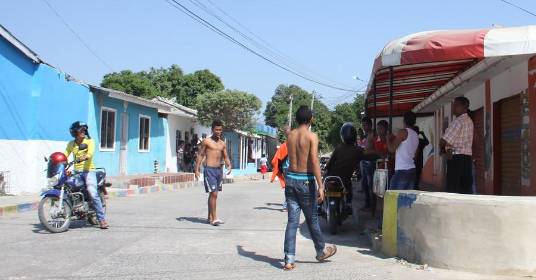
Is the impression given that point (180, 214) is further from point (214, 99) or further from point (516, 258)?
point (214, 99)

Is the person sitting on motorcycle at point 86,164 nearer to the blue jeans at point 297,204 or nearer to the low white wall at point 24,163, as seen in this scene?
the blue jeans at point 297,204

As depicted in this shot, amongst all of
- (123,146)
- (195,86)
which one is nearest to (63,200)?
(123,146)

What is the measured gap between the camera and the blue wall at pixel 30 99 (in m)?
13.8

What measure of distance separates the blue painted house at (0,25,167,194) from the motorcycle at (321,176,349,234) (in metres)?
8.77

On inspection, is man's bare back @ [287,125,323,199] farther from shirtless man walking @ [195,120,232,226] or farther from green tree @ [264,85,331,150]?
green tree @ [264,85,331,150]

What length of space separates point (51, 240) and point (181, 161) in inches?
809

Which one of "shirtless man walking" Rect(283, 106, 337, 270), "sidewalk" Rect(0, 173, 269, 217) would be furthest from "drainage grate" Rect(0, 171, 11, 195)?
"shirtless man walking" Rect(283, 106, 337, 270)

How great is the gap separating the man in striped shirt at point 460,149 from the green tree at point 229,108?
24.1 m

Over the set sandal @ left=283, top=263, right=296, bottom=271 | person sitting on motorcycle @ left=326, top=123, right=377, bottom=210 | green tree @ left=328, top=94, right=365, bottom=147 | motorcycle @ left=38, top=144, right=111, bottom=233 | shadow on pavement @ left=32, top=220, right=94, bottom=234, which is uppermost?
green tree @ left=328, top=94, right=365, bottom=147

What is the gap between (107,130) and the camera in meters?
20.4

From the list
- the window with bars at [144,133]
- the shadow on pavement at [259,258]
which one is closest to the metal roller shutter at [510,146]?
the shadow on pavement at [259,258]

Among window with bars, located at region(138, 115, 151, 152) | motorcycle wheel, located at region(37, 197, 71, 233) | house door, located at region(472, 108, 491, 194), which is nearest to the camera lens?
motorcycle wheel, located at region(37, 197, 71, 233)

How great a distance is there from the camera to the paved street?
19.6 feet

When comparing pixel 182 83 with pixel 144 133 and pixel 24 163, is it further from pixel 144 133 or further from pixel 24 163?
pixel 24 163
